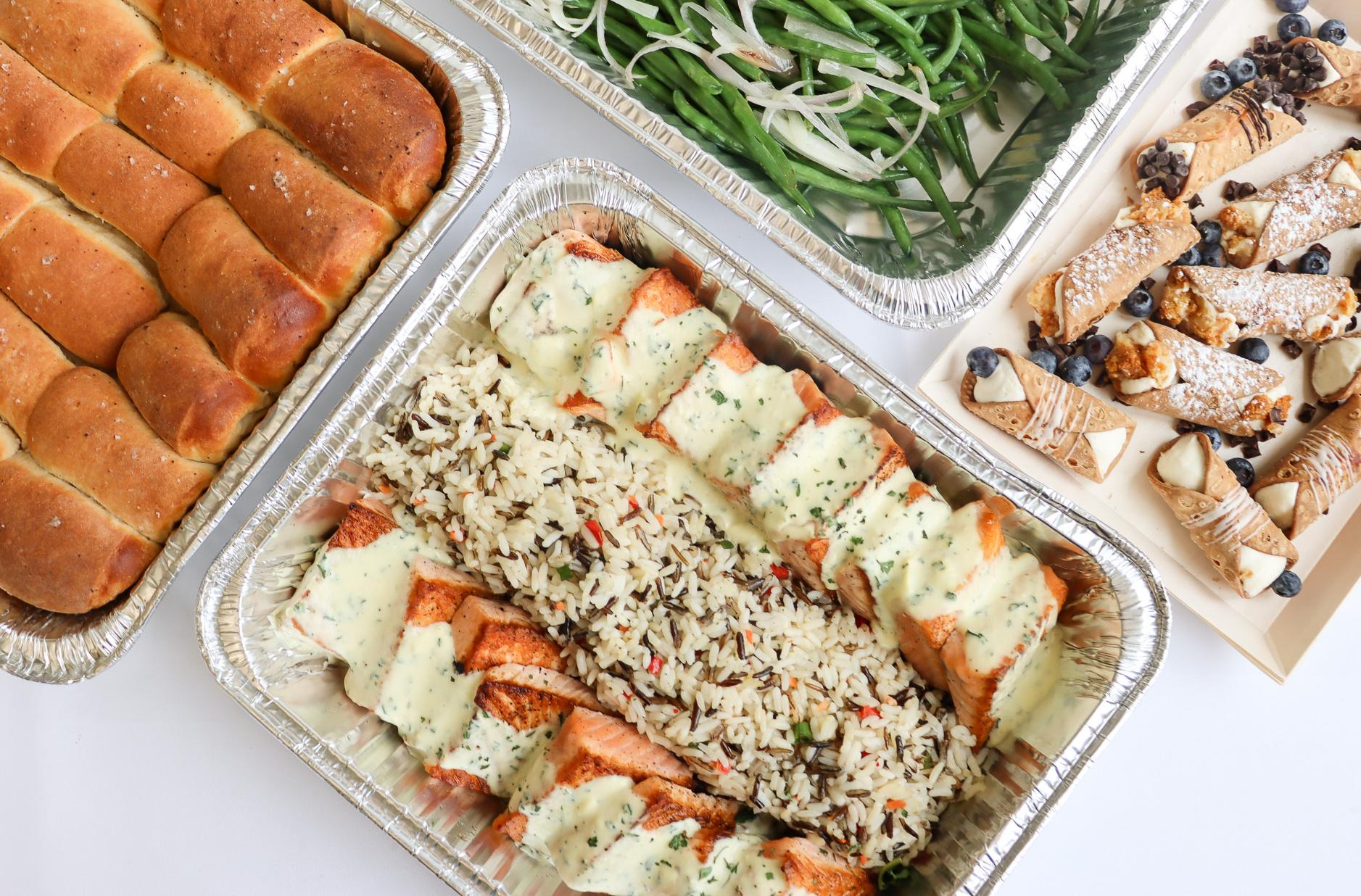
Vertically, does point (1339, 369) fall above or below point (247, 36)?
above

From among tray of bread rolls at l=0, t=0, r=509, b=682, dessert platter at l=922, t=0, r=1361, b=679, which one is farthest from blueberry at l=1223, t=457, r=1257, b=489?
tray of bread rolls at l=0, t=0, r=509, b=682

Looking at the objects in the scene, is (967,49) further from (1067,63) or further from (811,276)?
(811,276)

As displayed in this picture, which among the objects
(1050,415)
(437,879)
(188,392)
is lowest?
(437,879)

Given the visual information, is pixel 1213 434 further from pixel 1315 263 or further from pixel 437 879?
pixel 437 879

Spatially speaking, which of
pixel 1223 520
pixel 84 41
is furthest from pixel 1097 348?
pixel 84 41

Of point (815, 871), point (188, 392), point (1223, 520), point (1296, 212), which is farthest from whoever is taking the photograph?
point (1296, 212)

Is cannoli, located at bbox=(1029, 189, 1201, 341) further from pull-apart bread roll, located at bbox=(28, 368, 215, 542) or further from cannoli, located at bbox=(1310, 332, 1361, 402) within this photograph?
pull-apart bread roll, located at bbox=(28, 368, 215, 542)

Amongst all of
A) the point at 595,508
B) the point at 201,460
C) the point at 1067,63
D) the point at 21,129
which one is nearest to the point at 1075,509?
the point at 595,508
